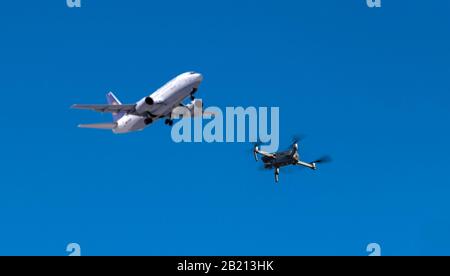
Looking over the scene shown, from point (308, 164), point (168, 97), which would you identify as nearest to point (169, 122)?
point (168, 97)

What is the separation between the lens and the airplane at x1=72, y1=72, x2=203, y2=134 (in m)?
131

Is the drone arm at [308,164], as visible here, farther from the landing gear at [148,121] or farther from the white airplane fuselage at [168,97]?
the landing gear at [148,121]

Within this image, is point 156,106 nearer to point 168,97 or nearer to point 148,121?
point 168,97

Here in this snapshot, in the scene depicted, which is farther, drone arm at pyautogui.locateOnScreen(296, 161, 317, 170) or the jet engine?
drone arm at pyautogui.locateOnScreen(296, 161, 317, 170)

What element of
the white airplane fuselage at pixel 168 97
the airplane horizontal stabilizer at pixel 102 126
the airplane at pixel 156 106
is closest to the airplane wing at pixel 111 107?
the airplane at pixel 156 106

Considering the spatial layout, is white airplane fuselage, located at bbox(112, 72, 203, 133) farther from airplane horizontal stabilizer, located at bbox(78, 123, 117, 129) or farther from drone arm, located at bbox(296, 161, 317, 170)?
drone arm, located at bbox(296, 161, 317, 170)

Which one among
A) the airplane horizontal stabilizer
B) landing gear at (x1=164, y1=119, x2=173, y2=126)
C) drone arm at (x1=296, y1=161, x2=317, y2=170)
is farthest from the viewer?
drone arm at (x1=296, y1=161, x2=317, y2=170)

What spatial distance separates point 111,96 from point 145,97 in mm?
28544

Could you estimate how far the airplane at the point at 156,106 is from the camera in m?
131

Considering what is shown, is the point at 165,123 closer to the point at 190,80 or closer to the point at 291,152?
the point at 190,80

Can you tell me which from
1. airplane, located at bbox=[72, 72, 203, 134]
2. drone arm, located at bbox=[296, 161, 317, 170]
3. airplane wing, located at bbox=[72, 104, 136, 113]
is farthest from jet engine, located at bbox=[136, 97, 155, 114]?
drone arm, located at bbox=[296, 161, 317, 170]

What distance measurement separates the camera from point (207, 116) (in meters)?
150
